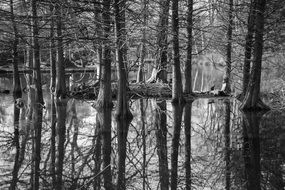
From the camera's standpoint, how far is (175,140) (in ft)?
40.6

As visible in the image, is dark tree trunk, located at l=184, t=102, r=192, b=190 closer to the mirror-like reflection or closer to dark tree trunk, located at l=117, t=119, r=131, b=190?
the mirror-like reflection

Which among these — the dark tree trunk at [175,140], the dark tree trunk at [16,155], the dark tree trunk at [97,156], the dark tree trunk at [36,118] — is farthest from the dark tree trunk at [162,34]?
the dark tree trunk at [16,155]

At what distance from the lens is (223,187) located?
26.0 feet

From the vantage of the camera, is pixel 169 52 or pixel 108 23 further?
pixel 169 52

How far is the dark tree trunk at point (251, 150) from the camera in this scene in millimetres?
8266

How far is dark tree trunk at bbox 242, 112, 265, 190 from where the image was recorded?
8.27 meters

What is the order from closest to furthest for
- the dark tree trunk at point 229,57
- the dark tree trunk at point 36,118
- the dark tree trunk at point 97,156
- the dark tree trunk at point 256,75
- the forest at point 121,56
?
the dark tree trunk at point 97,156
the dark tree trunk at point 36,118
the forest at point 121,56
the dark tree trunk at point 256,75
the dark tree trunk at point 229,57

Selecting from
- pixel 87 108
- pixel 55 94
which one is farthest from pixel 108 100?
pixel 55 94

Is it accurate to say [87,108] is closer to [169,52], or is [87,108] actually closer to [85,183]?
[169,52]

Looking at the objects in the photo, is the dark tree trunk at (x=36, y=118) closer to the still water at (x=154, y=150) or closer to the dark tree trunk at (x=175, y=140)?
the still water at (x=154, y=150)

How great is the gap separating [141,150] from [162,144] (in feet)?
3.11

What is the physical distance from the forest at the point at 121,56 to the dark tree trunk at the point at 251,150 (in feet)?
1.54

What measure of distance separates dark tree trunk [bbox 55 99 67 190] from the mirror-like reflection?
0.02 metres

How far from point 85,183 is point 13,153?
3053 millimetres
